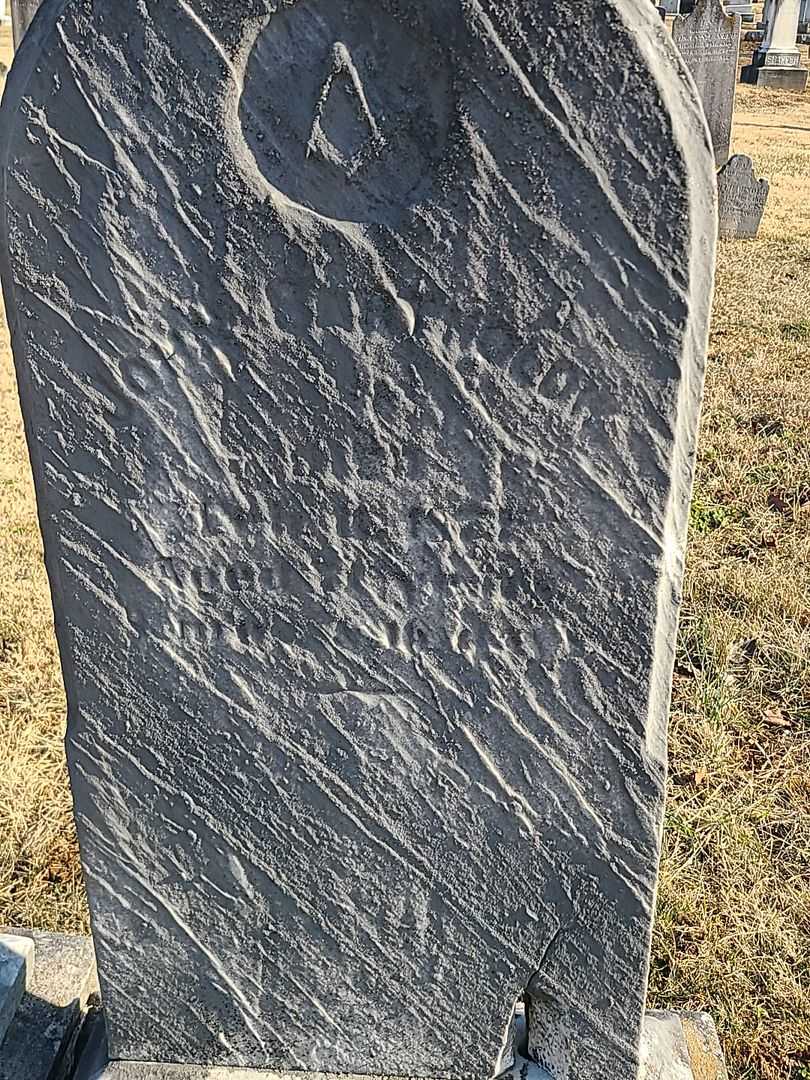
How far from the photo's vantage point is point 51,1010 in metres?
1.88

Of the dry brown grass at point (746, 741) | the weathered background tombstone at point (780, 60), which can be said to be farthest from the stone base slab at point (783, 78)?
the dry brown grass at point (746, 741)

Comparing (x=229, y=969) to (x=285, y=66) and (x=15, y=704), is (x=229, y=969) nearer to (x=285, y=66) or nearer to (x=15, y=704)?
(x=285, y=66)

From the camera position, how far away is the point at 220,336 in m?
1.26

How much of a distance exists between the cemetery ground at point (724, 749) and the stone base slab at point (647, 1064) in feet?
1.00

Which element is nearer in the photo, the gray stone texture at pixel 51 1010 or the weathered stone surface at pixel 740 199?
the gray stone texture at pixel 51 1010

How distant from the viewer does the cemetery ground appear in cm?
229

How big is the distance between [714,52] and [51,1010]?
838 centimetres

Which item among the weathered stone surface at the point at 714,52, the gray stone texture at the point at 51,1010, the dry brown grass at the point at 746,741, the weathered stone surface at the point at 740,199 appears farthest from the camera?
the weathered stone surface at the point at 740,199

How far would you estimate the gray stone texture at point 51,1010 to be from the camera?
1.78 m

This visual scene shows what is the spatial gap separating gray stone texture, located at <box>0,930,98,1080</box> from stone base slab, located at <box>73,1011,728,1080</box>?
48 mm

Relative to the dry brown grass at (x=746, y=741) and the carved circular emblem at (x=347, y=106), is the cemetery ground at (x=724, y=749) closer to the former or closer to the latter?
the dry brown grass at (x=746, y=741)

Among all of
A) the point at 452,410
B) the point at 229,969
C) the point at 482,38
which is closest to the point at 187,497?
the point at 452,410

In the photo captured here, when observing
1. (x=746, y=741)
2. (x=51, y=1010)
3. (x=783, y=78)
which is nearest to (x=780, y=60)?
(x=783, y=78)

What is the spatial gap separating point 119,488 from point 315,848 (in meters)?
0.62
